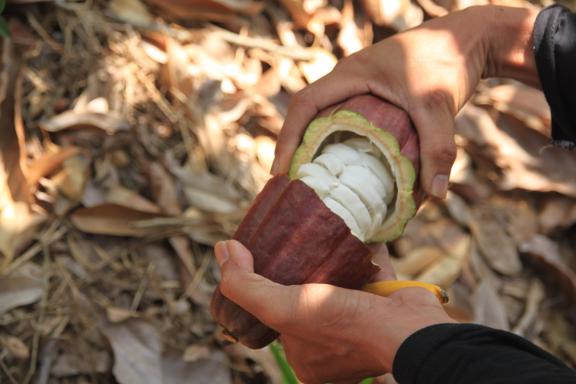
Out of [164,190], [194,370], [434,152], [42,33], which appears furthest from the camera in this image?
[42,33]

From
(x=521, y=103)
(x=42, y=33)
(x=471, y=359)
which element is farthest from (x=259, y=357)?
(x=521, y=103)

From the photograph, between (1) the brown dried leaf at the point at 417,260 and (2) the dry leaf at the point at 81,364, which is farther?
(1) the brown dried leaf at the point at 417,260

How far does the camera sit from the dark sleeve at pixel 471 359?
40.6 inches

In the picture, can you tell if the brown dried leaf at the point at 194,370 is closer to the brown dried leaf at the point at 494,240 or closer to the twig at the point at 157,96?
the twig at the point at 157,96

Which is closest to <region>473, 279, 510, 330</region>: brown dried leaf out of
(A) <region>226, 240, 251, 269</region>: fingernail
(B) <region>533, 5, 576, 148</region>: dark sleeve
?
(B) <region>533, 5, 576, 148</region>: dark sleeve

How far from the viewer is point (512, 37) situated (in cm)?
171

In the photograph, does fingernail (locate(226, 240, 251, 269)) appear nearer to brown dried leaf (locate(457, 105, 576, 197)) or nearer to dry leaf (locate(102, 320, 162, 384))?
dry leaf (locate(102, 320, 162, 384))

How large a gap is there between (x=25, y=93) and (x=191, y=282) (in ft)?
2.22

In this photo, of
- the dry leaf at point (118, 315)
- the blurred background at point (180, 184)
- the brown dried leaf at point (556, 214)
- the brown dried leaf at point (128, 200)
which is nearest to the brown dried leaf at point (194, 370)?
the blurred background at point (180, 184)

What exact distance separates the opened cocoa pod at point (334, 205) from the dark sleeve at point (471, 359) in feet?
0.81

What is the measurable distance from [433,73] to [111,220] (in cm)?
87

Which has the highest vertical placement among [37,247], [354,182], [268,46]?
[354,182]

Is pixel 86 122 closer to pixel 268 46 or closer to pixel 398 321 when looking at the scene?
pixel 268 46

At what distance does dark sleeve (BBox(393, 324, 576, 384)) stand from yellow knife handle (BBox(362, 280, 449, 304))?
8.2 inches
